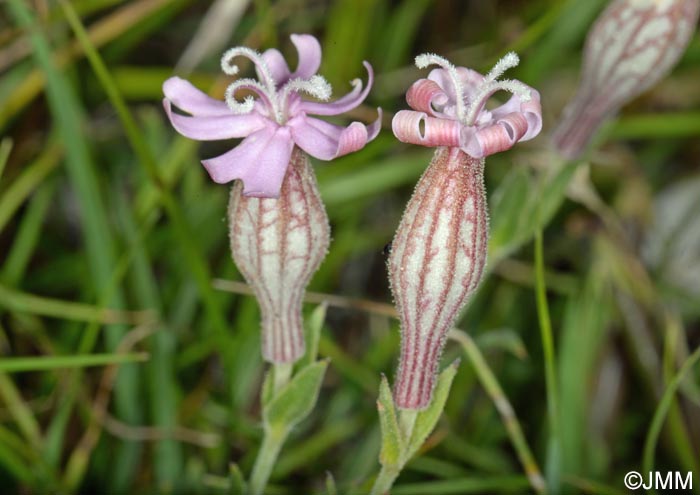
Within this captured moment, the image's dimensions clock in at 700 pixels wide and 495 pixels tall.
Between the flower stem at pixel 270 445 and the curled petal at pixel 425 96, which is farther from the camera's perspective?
the flower stem at pixel 270 445

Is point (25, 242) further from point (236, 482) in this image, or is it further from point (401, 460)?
point (401, 460)

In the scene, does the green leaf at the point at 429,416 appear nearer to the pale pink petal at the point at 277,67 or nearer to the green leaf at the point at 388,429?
the green leaf at the point at 388,429

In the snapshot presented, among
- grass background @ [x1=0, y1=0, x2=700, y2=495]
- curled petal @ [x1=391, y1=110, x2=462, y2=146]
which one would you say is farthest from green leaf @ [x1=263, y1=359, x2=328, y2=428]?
curled petal @ [x1=391, y1=110, x2=462, y2=146]

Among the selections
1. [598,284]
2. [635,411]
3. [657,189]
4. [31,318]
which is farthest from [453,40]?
[31,318]

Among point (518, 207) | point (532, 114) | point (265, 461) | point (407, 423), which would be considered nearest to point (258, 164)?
point (532, 114)

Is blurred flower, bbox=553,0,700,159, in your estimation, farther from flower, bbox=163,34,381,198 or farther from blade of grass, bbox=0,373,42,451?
blade of grass, bbox=0,373,42,451

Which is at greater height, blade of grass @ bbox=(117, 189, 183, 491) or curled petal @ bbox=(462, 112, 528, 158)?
curled petal @ bbox=(462, 112, 528, 158)

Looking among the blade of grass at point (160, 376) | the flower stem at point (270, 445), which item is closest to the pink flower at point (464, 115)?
the flower stem at point (270, 445)
